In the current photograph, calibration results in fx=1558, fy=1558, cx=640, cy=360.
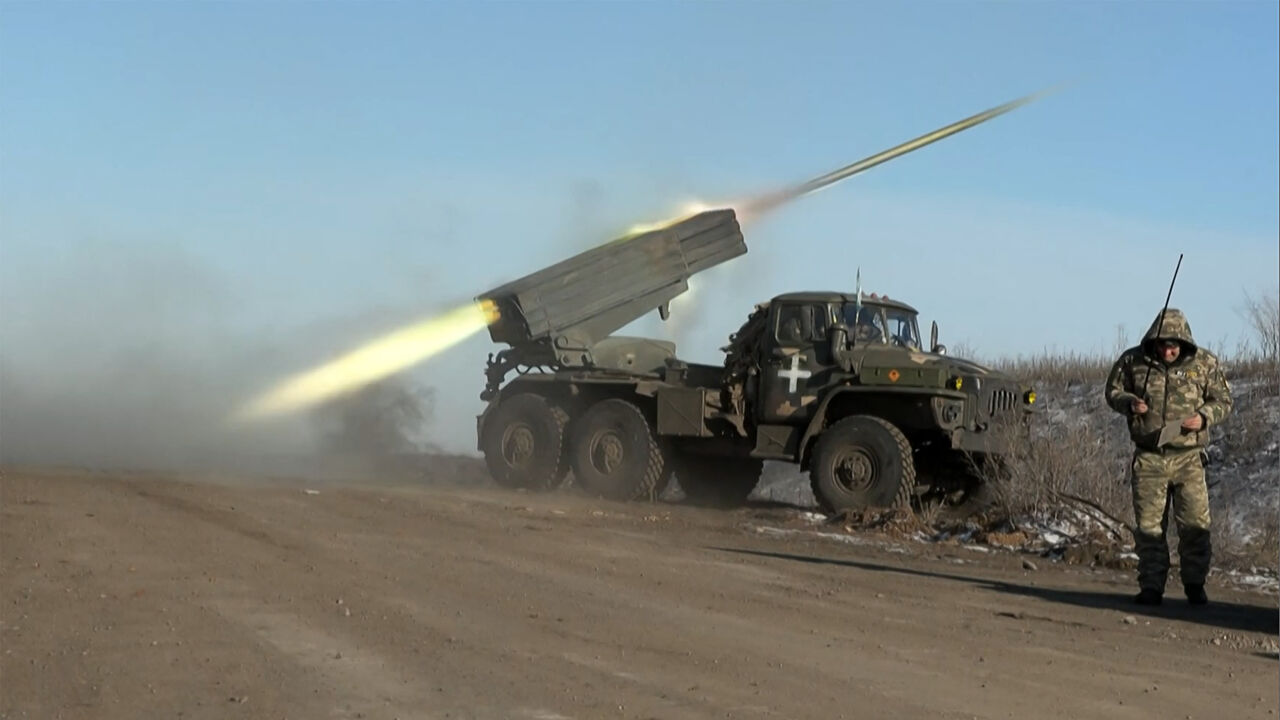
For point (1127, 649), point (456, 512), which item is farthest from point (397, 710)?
point (456, 512)

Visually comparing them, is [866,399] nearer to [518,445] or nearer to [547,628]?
[518,445]

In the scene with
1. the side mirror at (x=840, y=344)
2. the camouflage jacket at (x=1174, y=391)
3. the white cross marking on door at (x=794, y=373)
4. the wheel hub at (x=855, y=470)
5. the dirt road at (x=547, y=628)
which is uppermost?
the side mirror at (x=840, y=344)

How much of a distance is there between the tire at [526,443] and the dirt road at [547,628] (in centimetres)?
651

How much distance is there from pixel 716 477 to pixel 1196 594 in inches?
389

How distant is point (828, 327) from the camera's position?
54.4 feet

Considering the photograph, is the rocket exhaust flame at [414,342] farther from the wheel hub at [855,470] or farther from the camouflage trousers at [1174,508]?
the camouflage trousers at [1174,508]

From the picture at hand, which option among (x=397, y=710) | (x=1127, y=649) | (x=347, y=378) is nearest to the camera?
(x=397, y=710)

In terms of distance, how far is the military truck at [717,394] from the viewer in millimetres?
15688

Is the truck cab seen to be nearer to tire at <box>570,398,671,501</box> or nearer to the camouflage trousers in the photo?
tire at <box>570,398,671,501</box>

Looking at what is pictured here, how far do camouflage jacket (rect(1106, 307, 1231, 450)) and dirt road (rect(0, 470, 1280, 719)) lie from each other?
1059 mm

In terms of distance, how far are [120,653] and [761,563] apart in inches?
216

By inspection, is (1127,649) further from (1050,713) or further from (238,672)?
(238,672)

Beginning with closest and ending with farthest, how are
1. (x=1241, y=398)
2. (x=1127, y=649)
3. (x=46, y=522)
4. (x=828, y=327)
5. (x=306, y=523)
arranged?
1. (x=1127, y=649)
2. (x=46, y=522)
3. (x=306, y=523)
4. (x=828, y=327)
5. (x=1241, y=398)

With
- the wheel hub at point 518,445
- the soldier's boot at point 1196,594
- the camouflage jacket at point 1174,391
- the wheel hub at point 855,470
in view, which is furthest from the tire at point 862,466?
the camouflage jacket at point 1174,391
